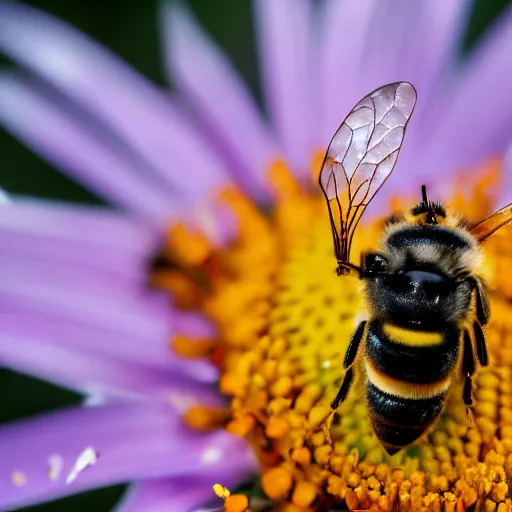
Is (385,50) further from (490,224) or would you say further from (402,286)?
(402,286)

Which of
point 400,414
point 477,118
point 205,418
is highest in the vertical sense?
point 477,118

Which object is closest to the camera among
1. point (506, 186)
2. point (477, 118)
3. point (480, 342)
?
point (480, 342)

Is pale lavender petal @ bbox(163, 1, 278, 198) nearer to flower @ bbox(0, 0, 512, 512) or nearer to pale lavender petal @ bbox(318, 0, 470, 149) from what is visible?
flower @ bbox(0, 0, 512, 512)

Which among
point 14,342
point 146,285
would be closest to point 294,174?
point 146,285

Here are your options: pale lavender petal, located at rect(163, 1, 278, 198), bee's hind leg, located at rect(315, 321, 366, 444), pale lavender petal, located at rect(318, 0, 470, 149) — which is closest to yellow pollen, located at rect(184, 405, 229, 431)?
bee's hind leg, located at rect(315, 321, 366, 444)

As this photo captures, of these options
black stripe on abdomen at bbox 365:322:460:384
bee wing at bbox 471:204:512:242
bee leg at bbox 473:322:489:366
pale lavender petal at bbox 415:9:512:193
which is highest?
pale lavender petal at bbox 415:9:512:193

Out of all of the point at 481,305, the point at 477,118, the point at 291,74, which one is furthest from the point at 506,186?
the point at 481,305

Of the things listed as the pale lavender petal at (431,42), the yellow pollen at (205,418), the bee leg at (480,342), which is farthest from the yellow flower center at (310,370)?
the pale lavender petal at (431,42)

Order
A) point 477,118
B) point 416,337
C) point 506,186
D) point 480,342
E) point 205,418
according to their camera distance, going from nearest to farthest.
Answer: point 416,337 < point 480,342 < point 205,418 < point 506,186 < point 477,118
